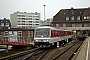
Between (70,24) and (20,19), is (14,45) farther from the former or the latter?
(20,19)

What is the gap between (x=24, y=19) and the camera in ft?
474

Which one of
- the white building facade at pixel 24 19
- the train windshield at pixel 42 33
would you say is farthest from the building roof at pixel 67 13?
the white building facade at pixel 24 19

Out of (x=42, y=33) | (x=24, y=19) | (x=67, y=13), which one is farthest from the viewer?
(x=24, y=19)

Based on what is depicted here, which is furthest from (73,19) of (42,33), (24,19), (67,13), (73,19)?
(24,19)

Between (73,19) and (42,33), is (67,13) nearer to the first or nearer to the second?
(73,19)

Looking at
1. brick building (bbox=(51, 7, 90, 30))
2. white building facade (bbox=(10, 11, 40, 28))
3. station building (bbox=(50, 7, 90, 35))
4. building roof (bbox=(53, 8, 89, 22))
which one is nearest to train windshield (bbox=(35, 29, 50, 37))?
station building (bbox=(50, 7, 90, 35))

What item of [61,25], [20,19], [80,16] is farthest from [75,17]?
[20,19]

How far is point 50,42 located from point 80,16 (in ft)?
170

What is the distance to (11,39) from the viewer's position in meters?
25.5

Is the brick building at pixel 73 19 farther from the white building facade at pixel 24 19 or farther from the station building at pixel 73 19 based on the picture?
the white building facade at pixel 24 19

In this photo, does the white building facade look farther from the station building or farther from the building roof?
the station building

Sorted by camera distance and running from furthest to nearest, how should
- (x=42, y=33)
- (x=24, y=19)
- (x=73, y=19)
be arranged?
(x=24, y=19), (x=73, y=19), (x=42, y=33)

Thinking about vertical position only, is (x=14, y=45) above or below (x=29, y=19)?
below

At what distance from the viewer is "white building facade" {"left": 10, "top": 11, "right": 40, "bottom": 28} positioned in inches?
5497
